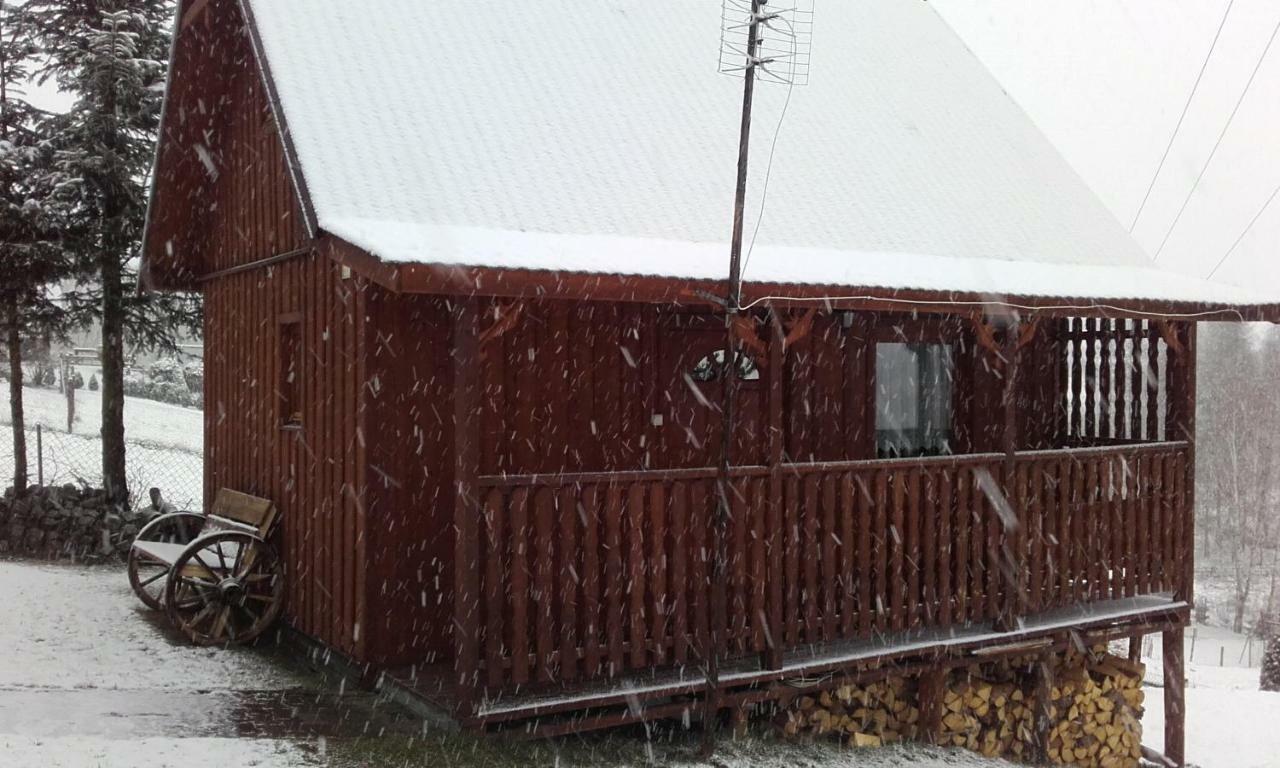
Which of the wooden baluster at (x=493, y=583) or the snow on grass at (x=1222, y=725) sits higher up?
the wooden baluster at (x=493, y=583)

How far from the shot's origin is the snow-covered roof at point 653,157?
812cm

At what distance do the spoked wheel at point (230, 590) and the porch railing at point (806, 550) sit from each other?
263 cm

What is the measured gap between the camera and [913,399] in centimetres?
1149

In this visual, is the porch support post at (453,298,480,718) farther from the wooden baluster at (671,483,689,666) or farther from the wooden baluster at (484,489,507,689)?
the wooden baluster at (671,483,689,666)

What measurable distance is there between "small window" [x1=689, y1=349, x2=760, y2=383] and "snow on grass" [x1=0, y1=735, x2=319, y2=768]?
4254 mm

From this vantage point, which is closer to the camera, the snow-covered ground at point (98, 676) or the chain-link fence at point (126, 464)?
the snow-covered ground at point (98, 676)

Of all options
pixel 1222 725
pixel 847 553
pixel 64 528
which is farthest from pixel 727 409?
pixel 1222 725

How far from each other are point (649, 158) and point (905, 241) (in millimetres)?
2412

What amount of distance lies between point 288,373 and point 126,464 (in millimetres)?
11533

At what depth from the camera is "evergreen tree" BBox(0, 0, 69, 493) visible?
14.3m

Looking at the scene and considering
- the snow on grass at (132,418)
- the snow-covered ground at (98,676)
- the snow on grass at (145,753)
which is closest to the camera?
the snow on grass at (145,753)

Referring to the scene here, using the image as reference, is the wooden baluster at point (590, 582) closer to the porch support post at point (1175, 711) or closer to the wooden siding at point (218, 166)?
the wooden siding at point (218, 166)

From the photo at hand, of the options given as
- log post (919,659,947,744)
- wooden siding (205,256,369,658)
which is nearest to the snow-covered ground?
wooden siding (205,256,369,658)

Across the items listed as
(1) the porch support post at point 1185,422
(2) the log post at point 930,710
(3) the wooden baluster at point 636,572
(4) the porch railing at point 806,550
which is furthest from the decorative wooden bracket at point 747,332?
A: (1) the porch support post at point 1185,422
